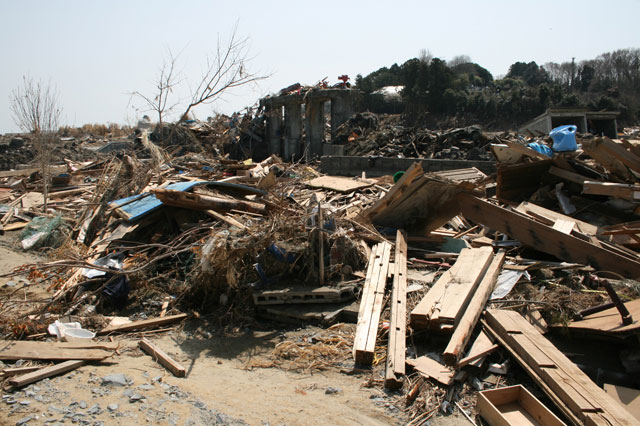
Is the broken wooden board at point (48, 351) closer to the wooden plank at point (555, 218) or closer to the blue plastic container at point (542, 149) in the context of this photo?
the wooden plank at point (555, 218)

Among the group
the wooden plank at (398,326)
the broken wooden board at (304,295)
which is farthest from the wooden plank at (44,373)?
the wooden plank at (398,326)

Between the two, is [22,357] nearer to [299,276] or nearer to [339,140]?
[299,276]

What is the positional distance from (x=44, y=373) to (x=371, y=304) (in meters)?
3.16

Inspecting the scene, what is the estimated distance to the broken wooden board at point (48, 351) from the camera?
13.7ft

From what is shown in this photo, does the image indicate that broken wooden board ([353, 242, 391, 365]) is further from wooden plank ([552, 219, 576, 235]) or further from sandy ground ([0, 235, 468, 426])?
wooden plank ([552, 219, 576, 235])

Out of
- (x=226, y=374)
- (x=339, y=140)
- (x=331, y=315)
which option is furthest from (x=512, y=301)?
(x=339, y=140)

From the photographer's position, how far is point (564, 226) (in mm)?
5609

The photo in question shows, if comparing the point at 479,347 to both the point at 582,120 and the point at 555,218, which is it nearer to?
the point at 555,218

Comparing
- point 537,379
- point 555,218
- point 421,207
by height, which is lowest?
point 537,379

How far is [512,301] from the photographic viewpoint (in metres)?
4.55

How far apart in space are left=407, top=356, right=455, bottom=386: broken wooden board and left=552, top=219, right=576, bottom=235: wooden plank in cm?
275

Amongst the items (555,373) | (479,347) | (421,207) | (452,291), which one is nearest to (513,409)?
(555,373)

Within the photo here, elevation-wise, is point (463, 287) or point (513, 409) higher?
point (463, 287)

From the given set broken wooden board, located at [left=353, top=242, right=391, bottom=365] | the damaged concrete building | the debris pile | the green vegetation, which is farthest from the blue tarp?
the green vegetation
